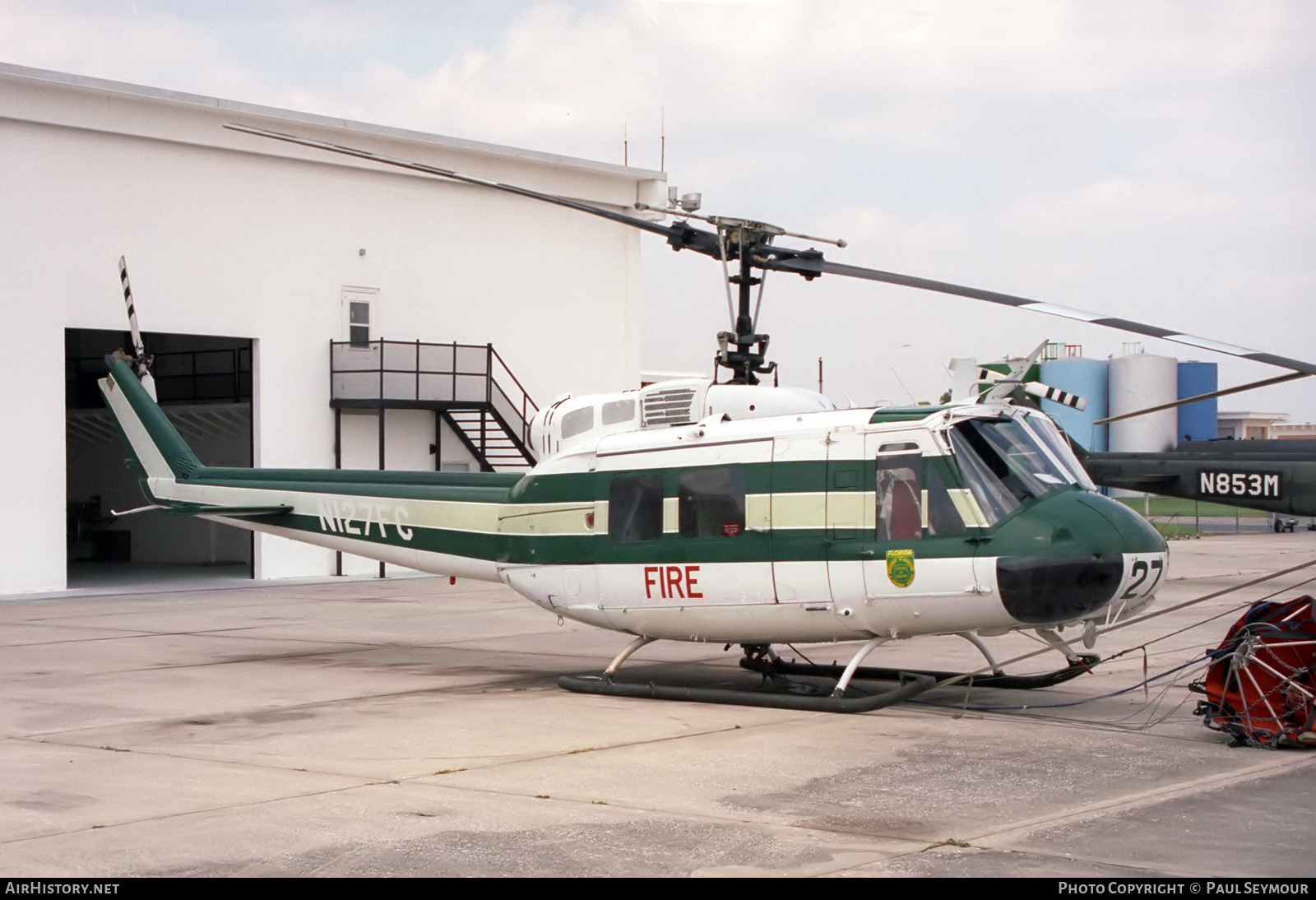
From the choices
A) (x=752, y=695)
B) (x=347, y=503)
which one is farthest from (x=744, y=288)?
(x=347, y=503)

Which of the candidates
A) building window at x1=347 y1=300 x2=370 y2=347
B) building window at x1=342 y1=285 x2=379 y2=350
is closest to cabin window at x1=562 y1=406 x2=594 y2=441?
building window at x1=342 y1=285 x2=379 y2=350

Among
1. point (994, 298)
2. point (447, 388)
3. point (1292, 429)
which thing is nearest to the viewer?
point (994, 298)

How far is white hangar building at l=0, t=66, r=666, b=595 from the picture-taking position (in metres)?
23.3

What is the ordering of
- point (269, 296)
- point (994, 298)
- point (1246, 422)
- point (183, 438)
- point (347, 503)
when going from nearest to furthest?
point (994, 298)
point (347, 503)
point (269, 296)
point (183, 438)
point (1246, 422)

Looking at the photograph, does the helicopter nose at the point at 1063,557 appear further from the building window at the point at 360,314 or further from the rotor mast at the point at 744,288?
the building window at the point at 360,314

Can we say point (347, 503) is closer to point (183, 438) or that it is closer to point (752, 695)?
point (752, 695)

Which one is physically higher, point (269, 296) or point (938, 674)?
point (269, 296)

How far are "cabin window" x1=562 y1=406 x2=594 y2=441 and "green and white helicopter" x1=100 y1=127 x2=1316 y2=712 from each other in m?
0.02

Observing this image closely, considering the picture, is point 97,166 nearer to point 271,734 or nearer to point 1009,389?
point 271,734

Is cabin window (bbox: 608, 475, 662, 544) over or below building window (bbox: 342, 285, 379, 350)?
below

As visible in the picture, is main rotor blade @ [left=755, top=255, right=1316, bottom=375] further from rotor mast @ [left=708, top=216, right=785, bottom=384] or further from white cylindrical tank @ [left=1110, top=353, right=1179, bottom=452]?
white cylindrical tank @ [left=1110, top=353, right=1179, bottom=452]

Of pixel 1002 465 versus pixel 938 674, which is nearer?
pixel 1002 465

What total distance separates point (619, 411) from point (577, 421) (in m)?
0.45

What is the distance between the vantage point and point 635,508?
38.3 ft
